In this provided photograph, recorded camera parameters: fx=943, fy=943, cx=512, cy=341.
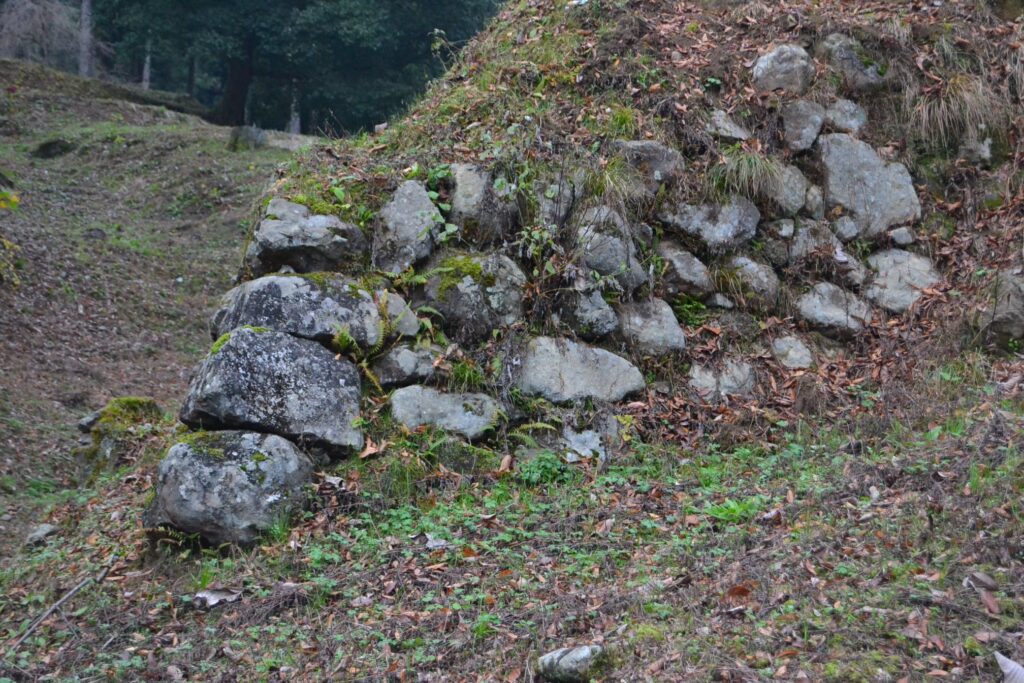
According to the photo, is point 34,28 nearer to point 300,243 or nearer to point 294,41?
point 294,41

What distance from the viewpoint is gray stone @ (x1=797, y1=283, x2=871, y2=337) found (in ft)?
25.2

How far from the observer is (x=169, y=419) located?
863 centimetres

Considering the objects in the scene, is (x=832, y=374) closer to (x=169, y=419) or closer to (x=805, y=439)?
(x=805, y=439)

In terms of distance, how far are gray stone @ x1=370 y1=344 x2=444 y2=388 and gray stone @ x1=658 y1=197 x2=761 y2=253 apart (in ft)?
8.26

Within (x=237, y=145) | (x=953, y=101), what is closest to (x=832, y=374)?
(x=953, y=101)

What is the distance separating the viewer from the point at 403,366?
6.70m

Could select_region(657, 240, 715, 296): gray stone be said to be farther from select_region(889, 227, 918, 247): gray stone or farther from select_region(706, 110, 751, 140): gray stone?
select_region(889, 227, 918, 247): gray stone

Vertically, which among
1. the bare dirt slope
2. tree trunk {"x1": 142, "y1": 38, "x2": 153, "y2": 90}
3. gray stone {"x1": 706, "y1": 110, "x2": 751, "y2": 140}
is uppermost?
gray stone {"x1": 706, "y1": 110, "x2": 751, "y2": 140}

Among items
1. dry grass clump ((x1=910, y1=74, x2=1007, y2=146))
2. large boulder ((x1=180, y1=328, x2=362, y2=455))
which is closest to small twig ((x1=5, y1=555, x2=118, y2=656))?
large boulder ((x1=180, y1=328, x2=362, y2=455))

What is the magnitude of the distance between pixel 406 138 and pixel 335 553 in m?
4.09

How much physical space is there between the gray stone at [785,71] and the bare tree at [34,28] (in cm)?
2111

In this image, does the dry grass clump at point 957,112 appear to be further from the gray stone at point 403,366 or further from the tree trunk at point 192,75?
the tree trunk at point 192,75

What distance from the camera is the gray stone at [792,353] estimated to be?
24.4 feet

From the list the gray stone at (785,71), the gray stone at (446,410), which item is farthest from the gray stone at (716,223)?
the gray stone at (446,410)
